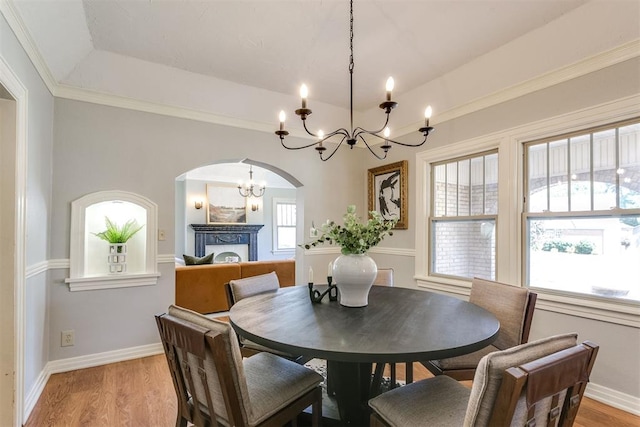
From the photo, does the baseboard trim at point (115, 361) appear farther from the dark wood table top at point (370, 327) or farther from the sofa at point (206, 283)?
the dark wood table top at point (370, 327)

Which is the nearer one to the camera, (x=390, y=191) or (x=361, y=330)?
(x=361, y=330)

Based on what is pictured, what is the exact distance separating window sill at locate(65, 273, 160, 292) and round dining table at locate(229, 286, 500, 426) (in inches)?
62.9

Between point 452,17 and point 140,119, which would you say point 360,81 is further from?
point 140,119

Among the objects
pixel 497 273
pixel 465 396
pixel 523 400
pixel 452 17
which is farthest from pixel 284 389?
pixel 452 17

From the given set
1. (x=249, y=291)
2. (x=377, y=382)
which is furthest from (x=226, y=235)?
(x=377, y=382)

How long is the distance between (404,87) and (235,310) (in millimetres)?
2964

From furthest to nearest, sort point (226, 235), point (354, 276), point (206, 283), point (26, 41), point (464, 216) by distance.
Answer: point (226, 235), point (206, 283), point (464, 216), point (26, 41), point (354, 276)

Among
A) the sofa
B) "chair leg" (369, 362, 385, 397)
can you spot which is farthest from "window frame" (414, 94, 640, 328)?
the sofa

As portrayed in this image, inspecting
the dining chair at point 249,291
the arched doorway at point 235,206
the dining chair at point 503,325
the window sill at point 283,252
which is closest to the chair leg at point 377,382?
the dining chair at point 503,325

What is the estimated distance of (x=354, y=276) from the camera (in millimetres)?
1831

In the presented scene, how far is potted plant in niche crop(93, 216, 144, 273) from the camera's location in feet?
10.0

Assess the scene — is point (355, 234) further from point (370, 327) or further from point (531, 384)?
point (531, 384)

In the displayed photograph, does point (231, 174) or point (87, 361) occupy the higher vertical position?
point (231, 174)

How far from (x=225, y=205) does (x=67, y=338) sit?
5418mm
